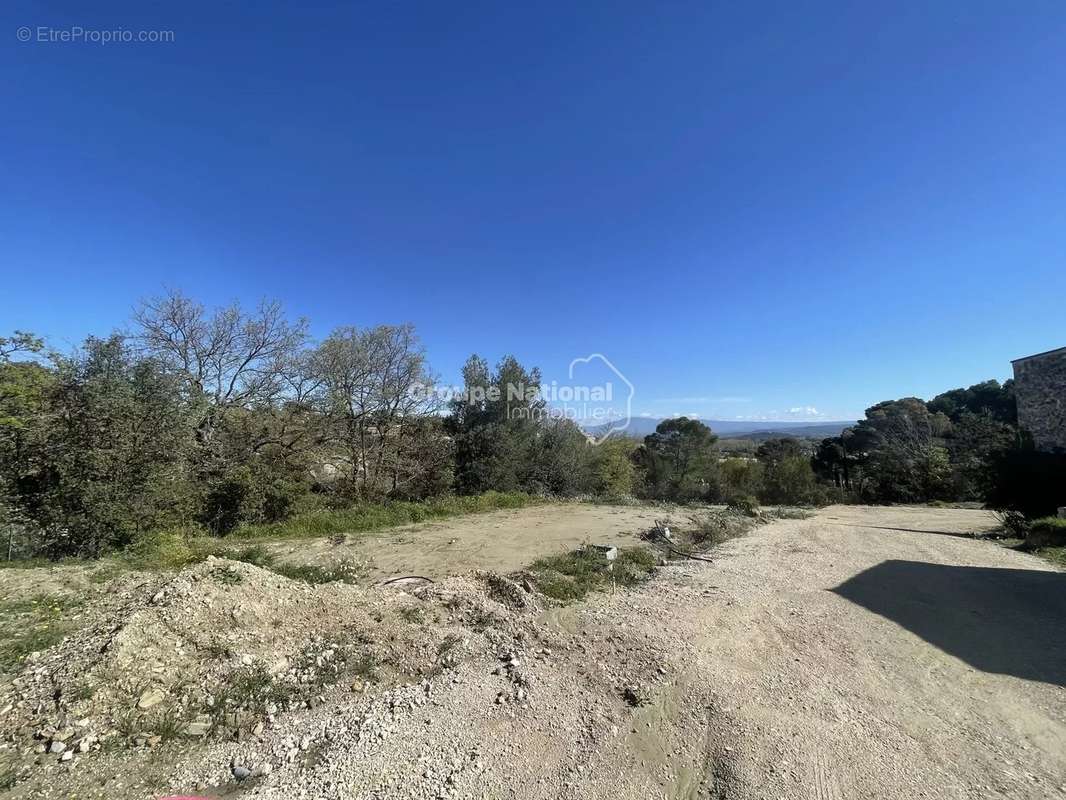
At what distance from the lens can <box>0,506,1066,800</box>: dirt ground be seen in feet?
7.48

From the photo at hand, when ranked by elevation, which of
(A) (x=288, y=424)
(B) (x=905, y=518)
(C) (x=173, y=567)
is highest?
(A) (x=288, y=424)

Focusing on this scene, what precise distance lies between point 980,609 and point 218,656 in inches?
310

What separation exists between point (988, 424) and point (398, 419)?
89.7 ft

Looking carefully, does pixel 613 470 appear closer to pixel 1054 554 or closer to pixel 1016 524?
pixel 1016 524

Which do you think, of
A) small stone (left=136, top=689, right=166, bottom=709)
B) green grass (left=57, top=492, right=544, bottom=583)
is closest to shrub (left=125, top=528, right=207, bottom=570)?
green grass (left=57, top=492, right=544, bottom=583)

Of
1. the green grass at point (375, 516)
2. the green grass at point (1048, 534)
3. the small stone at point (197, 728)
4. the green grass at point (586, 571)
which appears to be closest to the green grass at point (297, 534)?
the green grass at point (375, 516)

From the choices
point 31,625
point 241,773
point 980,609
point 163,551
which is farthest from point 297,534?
point 980,609

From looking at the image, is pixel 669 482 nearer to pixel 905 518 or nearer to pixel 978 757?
pixel 905 518

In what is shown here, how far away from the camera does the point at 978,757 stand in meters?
2.50

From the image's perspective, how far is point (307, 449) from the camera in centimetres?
1106

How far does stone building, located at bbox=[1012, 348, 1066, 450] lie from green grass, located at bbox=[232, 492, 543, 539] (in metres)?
15.2

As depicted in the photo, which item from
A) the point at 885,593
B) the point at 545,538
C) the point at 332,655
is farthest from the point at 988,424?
the point at 332,655

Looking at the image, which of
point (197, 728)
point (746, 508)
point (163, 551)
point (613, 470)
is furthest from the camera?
point (613, 470)

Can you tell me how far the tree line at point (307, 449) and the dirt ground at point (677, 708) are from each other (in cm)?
438
